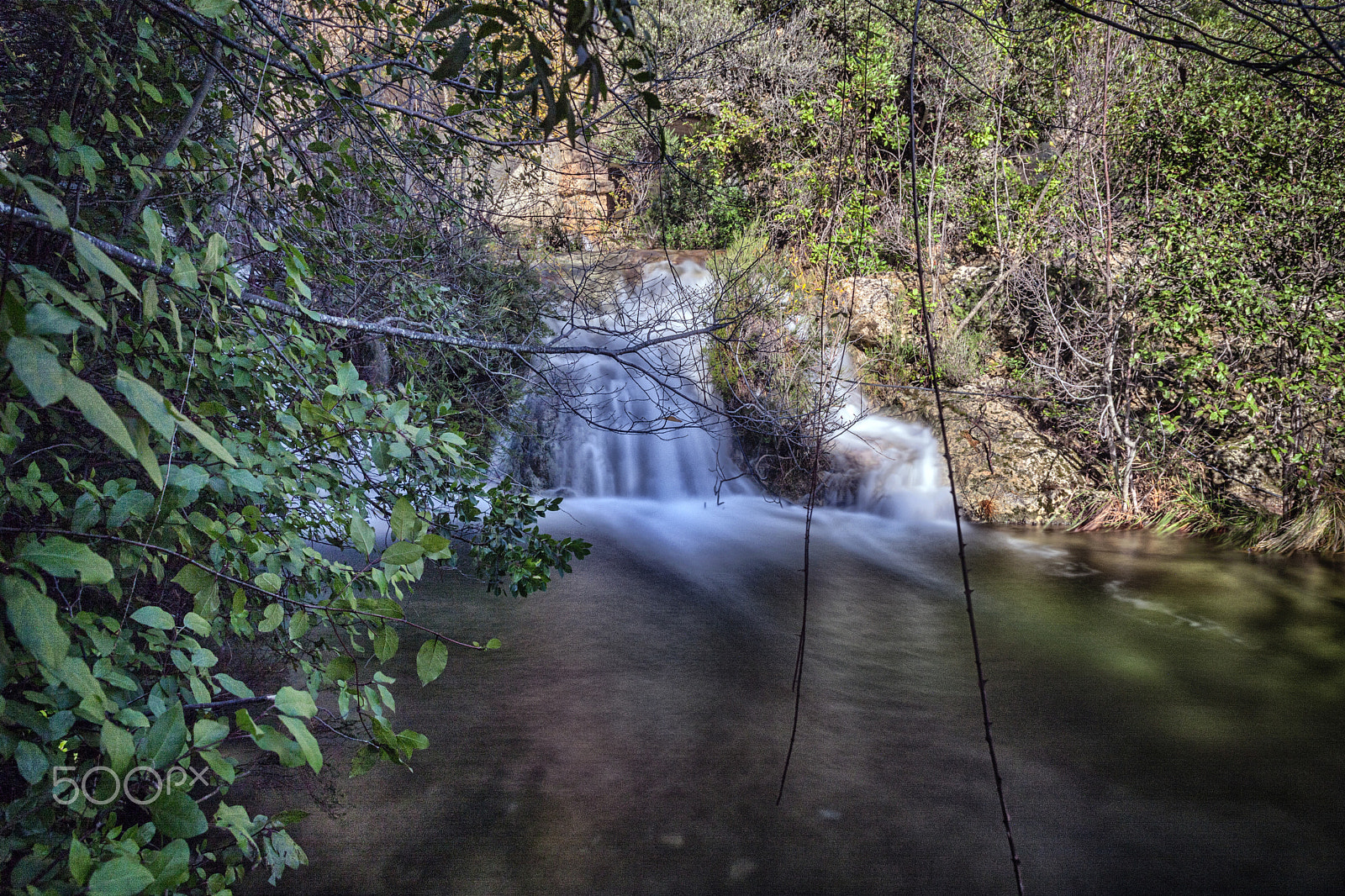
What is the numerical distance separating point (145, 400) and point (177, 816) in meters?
0.70

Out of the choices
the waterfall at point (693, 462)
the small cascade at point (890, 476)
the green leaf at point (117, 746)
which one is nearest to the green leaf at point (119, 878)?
the green leaf at point (117, 746)

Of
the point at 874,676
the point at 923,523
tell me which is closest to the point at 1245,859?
the point at 874,676

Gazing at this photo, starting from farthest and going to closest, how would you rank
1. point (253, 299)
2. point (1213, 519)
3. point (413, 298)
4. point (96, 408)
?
point (1213, 519) → point (413, 298) → point (253, 299) → point (96, 408)

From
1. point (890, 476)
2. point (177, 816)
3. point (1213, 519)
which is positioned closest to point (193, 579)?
point (177, 816)

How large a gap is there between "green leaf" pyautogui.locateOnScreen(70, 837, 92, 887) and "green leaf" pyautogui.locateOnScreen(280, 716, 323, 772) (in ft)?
1.03

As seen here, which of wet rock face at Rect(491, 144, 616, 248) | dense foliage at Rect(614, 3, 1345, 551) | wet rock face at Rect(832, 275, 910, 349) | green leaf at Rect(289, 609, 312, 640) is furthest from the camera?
wet rock face at Rect(832, 275, 910, 349)

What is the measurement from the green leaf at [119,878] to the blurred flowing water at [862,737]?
5.83 ft

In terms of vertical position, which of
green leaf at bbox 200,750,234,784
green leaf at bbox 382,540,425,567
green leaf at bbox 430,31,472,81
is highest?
green leaf at bbox 430,31,472,81

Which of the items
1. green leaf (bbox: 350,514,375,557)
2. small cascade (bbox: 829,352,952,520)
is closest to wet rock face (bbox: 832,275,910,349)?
small cascade (bbox: 829,352,952,520)

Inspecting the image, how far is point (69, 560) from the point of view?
104 centimetres

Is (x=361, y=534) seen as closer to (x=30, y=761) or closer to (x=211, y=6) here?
(x=30, y=761)

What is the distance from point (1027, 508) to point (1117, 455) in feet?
3.46

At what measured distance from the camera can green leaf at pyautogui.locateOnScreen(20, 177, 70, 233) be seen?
895 millimetres

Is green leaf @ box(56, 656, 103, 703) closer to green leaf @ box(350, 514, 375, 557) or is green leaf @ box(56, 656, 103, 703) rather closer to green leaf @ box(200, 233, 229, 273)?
green leaf @ box(350, 514, 375, 557)
